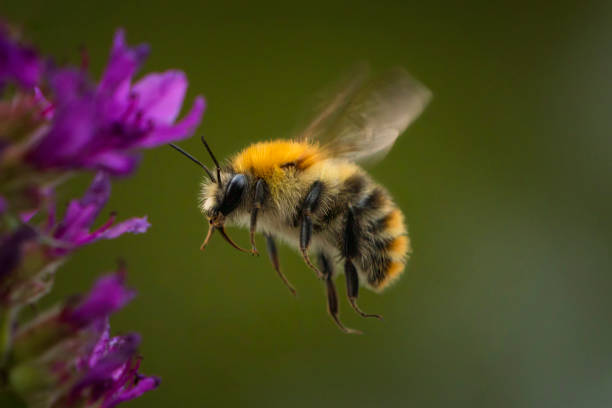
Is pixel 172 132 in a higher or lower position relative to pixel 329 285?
lower

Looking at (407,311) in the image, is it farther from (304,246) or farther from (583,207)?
(304,246)

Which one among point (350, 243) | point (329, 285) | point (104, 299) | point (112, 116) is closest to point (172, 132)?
point (112, 116)

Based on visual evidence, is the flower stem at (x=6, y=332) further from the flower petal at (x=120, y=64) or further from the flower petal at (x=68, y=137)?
the flower petal at (x=120, y=64)

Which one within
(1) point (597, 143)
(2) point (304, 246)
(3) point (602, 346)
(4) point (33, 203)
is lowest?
(4) point (33, 203)

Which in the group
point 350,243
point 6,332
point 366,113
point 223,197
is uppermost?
point 366,113

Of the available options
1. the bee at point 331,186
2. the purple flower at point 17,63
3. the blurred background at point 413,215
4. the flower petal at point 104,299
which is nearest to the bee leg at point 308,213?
the bee at point 331,186

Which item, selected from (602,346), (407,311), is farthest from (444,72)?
(602,346)

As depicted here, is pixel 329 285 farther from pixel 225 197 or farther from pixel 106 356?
pixel 106 356
